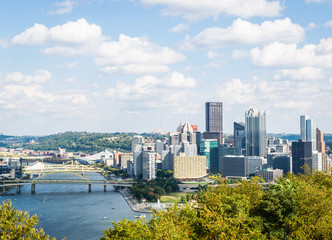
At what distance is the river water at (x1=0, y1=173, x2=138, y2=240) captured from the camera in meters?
28.7

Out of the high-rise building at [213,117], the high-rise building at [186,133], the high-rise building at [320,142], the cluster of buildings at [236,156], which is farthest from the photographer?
the high-rise building at [213,117]

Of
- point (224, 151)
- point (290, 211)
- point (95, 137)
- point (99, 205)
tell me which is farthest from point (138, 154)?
point (95, 137)

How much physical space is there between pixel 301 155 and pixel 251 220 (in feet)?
177

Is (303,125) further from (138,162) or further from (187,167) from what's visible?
(138,162)

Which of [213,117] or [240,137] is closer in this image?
[240,137]

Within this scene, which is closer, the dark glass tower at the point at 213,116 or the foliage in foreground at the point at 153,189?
the foliage in foreground at the point at 153,189

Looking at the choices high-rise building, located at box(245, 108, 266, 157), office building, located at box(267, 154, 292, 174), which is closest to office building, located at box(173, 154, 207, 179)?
office building, located at box(267, 154, 292, 174)

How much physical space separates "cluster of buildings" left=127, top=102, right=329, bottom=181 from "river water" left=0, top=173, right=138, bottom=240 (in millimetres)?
15030

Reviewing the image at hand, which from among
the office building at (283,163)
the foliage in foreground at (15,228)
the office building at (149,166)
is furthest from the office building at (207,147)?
the foliage in foreground at (15,228)

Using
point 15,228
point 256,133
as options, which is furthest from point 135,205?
point 256,133

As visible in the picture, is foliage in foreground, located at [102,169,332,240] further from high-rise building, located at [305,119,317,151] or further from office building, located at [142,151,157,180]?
high-rise building, located at [305,119,317,151]

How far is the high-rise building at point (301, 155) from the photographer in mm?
62844

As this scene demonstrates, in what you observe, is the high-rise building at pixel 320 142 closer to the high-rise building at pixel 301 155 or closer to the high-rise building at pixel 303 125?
the high-rise building at pixel 303 125

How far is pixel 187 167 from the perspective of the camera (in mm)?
67500
